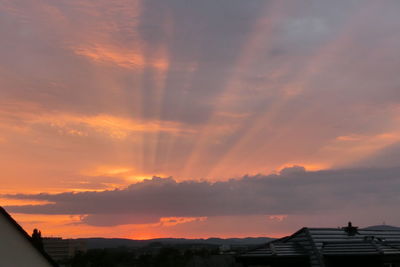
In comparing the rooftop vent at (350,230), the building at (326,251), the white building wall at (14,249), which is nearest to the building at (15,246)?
the white building wall at (14,249)

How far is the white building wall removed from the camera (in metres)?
18.6

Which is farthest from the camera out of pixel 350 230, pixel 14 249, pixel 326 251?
pixel 350 230

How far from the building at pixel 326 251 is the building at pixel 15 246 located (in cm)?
1293

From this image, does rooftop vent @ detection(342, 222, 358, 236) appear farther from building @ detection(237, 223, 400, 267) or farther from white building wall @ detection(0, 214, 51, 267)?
white building wall @ detection(0, 214, 51, 267)

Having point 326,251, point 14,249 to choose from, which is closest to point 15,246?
point 14,249

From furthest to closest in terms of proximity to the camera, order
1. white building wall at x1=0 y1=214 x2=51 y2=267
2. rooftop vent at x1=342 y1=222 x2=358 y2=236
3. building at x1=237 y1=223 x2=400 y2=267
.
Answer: rooftop vent at x1=342 y1=222 x2=358 y2=236 < building at x1=237 y1=223 x2=400 y2=267 < white building wall at x1=0 y1=214 x2=51 y2=267

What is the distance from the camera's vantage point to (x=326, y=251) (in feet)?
88.0

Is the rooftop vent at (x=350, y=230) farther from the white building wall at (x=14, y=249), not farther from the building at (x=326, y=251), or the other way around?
the white building wall at (x=14, y=249)

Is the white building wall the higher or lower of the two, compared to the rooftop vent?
lower

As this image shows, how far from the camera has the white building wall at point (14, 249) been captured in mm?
18564

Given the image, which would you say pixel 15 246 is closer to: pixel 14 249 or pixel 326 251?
pixel 14 249

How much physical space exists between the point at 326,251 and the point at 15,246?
51.9 ft

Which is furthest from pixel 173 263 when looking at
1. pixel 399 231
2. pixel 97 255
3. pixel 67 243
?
pixel 67 243

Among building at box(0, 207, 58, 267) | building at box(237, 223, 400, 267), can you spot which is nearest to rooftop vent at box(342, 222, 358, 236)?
building at box(237, 223, 400, 267)
